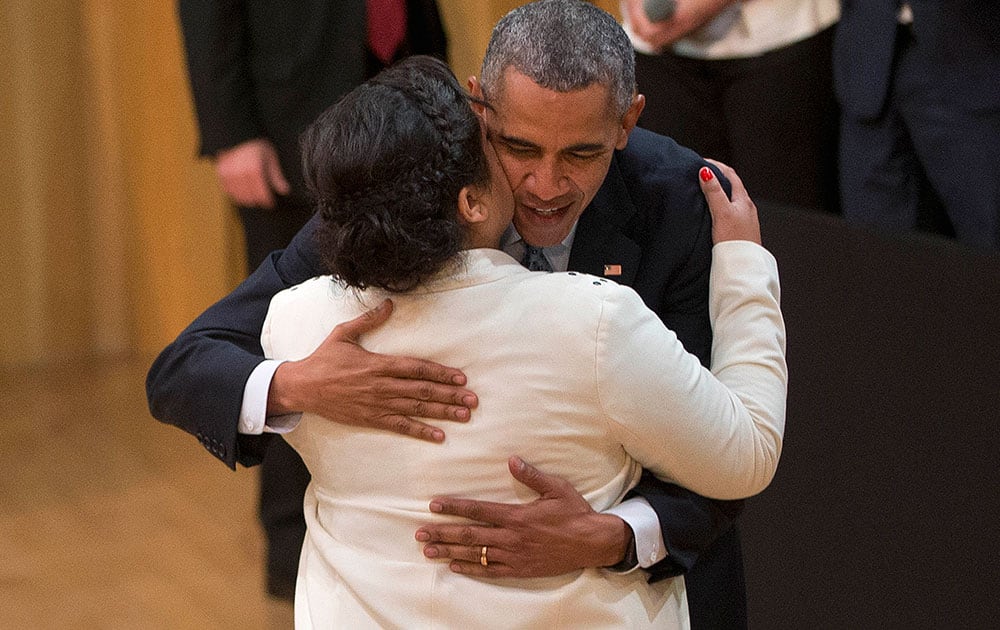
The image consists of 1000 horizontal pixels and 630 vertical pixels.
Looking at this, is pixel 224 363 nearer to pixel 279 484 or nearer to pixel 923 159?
pixel 279 484

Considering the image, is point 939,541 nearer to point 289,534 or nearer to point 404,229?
point 404,229

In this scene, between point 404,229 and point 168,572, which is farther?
point 168,572

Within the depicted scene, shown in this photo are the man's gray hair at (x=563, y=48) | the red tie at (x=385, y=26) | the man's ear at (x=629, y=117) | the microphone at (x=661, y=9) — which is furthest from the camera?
the red tie at (x=385, y=26)

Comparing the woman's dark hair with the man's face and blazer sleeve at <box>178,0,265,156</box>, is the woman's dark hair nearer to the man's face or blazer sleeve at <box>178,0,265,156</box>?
the man's face

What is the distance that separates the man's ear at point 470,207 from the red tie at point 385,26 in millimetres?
1755

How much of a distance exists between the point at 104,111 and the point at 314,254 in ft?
10.7

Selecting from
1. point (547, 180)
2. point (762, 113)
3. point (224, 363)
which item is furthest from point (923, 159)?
point (224, 363)

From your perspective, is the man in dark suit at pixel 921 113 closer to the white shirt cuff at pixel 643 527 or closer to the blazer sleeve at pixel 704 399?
the blazer sleeve at pixel 704 399

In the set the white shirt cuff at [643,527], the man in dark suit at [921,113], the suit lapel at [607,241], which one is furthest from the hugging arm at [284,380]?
the man in dark suit at [921,113]

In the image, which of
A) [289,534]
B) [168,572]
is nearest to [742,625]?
[289,534]

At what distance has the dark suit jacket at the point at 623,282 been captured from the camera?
5.87 feet

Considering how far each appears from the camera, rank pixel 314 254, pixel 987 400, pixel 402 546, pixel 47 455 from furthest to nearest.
→ pixel 47 455 < pixel 987 400 < pixel 314 254 < pixel 402 546

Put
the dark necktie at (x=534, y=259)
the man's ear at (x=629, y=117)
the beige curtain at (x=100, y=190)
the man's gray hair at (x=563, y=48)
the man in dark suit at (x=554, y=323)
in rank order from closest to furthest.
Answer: the man in dark suit at (x=554, y=323) → the man's gray hair at (x=563, y=48) → the man's ear at (x=629, y=117) → the dark necktie at (x=534, y=259) → the beige curtain at (x=100, y=190)

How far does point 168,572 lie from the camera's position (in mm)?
3498
